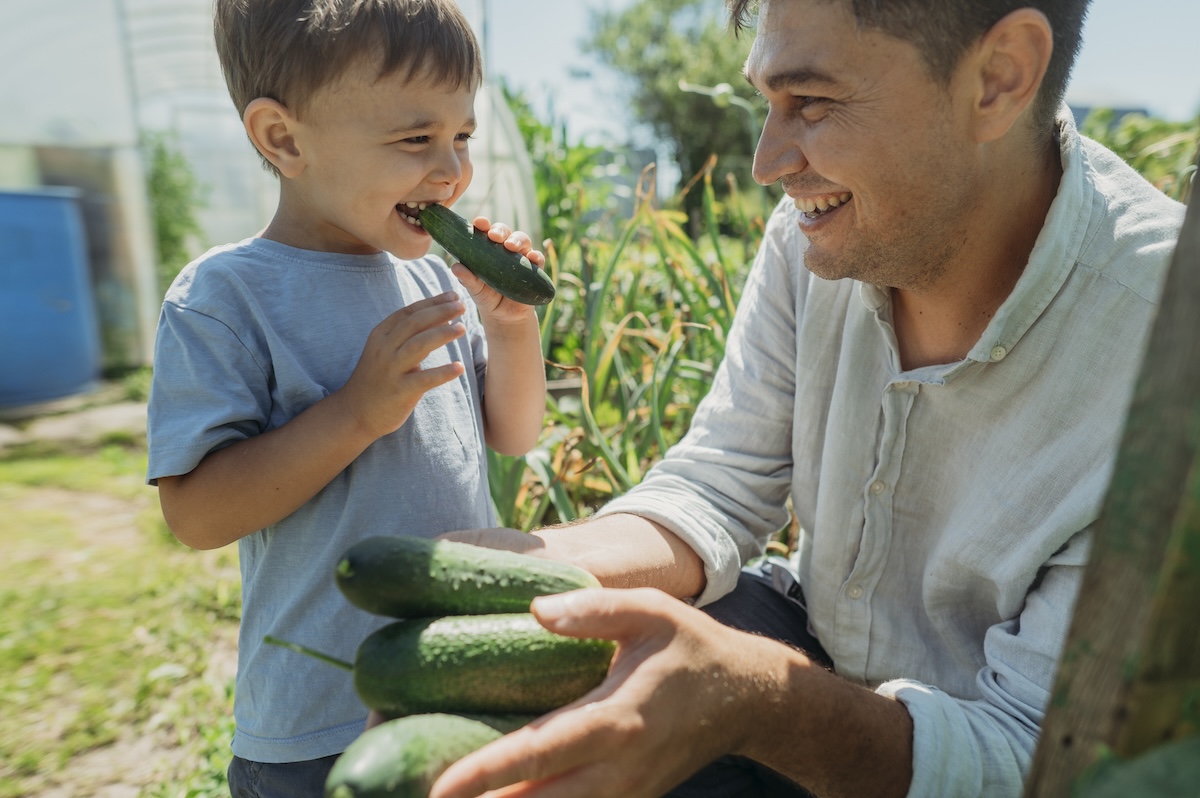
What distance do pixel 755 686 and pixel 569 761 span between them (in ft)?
1.13

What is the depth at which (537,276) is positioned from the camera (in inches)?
72.0

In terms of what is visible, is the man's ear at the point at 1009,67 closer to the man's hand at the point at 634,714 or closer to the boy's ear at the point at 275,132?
the man's hand at the point at 634,714

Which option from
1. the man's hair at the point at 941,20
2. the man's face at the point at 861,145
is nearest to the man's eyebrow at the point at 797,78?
the man's face at the point at 861,145

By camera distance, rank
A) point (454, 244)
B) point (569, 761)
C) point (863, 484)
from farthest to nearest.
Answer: point (863, 484) < point (454, 244) < point (569, 761)

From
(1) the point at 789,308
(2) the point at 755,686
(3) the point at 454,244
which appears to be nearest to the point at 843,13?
(1) the point at 789,308

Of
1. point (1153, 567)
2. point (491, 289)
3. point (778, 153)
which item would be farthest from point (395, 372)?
point (1153, 567)

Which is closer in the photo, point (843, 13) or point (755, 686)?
point (755, 686)

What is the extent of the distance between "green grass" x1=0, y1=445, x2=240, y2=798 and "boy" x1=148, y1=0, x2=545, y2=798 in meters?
1.11

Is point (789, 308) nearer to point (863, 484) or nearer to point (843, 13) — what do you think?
point (863, 484)

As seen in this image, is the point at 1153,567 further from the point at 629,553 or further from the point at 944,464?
the point at 629,553

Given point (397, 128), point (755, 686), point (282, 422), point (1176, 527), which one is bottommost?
point (755, 686)

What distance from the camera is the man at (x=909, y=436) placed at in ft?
4.43

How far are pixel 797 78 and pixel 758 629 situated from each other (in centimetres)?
127

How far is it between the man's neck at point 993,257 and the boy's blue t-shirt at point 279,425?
3.73 feet
